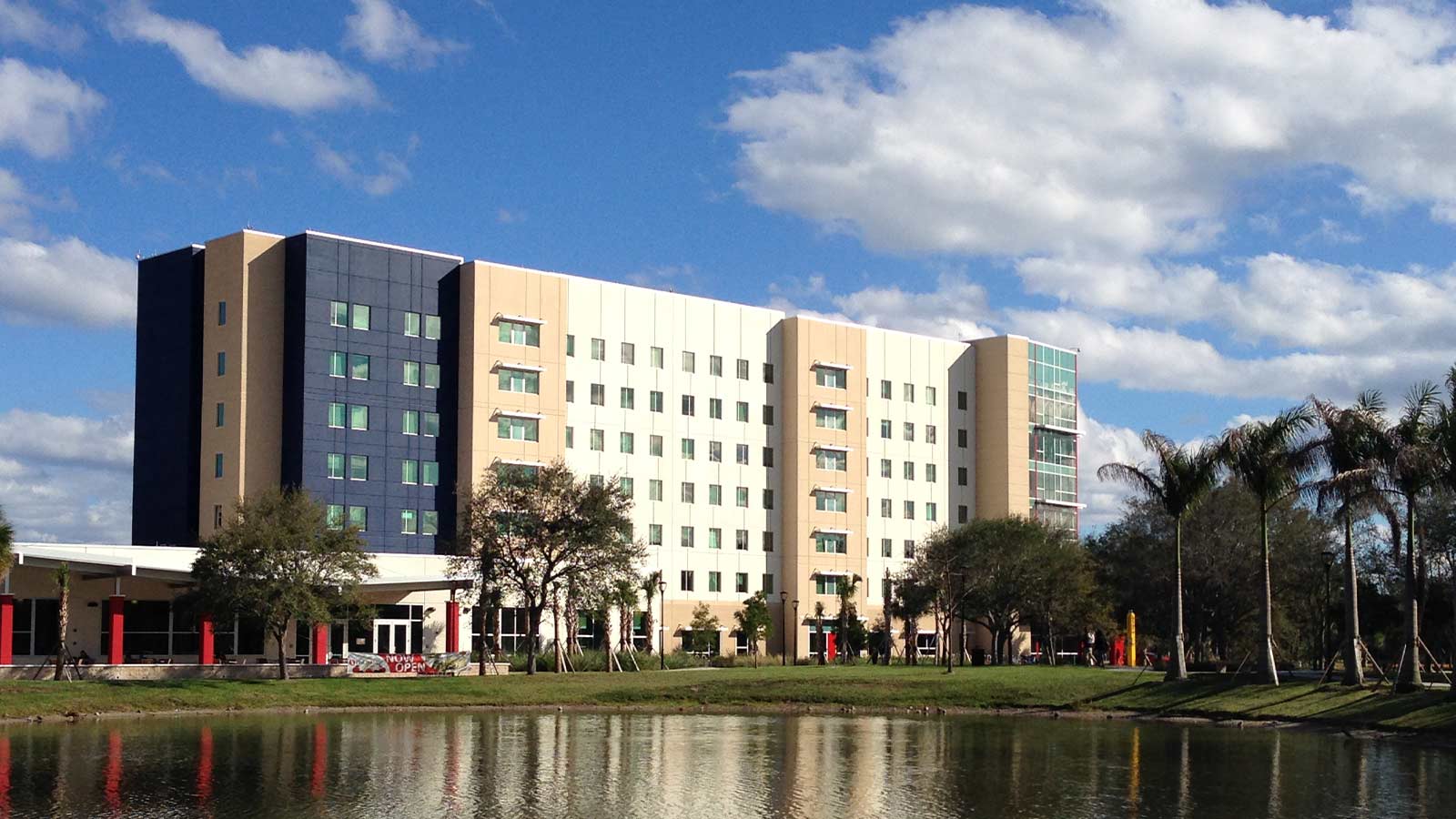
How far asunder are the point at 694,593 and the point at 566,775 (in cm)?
7233

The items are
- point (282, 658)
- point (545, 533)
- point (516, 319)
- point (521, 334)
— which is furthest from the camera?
point (521, 334)

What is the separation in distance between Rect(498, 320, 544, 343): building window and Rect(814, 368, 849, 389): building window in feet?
77.7

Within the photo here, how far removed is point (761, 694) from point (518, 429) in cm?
4054

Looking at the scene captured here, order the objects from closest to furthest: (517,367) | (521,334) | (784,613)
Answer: (517,367) < (521,334) < (784,613)

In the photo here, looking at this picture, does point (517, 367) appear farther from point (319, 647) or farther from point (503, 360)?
point (319, 647)

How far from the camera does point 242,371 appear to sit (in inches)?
3575

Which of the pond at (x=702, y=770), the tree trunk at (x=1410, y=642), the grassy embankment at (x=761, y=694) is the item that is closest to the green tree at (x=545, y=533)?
the grassy embankment at (x=761, y=694)

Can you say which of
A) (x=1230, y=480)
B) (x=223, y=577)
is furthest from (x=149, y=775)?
(x=1230, y=480)

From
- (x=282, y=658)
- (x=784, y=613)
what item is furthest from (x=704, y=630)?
(x=282, y=658)

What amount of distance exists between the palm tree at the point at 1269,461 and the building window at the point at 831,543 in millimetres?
58557

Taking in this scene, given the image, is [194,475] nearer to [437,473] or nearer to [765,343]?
[437,473]

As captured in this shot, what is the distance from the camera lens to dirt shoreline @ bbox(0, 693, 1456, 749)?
2018 inches

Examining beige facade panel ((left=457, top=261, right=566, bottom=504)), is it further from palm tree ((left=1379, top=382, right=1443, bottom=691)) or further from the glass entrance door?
palm tree ((left=1379, top=382, right=1443, bottom=691))

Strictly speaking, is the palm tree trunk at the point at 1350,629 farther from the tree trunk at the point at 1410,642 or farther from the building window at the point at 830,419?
the building window at the point at 830,419
